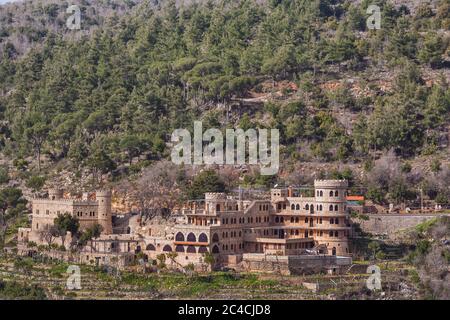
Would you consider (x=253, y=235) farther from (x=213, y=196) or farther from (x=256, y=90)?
(x=256, y=90)

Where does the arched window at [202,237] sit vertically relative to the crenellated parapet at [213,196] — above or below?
below

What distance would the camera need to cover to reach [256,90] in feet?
348

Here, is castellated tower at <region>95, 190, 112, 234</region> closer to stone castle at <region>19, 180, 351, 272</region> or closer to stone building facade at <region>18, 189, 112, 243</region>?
stone building facade at <region>18, 189, 112, 243</region>

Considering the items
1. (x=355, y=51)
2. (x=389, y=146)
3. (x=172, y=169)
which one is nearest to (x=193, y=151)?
(x=172, y=169)

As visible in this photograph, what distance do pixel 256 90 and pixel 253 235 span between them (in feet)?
105

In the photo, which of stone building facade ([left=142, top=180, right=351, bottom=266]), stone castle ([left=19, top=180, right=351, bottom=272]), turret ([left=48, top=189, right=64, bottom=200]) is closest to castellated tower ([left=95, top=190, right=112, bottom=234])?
stone castle ([left=19, top=180, right=351, bottom=272])

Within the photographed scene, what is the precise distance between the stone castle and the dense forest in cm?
932

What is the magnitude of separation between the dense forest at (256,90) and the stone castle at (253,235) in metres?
9.32

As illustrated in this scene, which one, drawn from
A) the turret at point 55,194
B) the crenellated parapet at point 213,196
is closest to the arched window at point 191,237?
the crenellated parapet at point 213,196

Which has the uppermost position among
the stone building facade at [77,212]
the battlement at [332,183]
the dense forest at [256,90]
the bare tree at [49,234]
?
the dense forest at [256,90]

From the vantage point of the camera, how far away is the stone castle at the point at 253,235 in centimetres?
7306

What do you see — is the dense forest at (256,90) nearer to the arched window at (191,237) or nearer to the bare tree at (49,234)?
the bare tree at (49,234)

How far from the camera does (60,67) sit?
114 meters

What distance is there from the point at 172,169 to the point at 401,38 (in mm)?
25337
